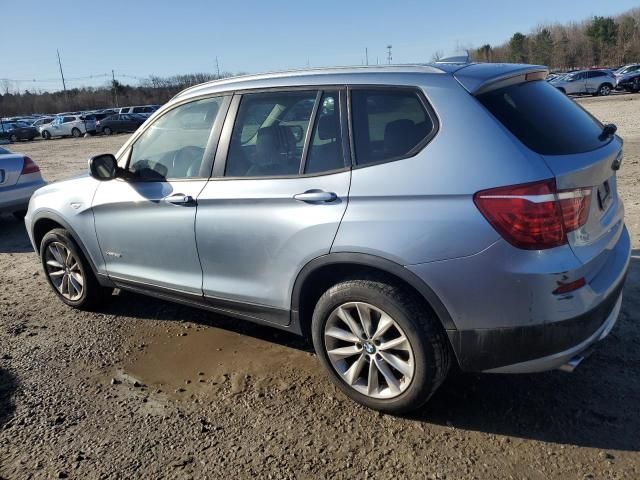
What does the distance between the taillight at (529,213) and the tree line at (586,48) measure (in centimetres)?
7318

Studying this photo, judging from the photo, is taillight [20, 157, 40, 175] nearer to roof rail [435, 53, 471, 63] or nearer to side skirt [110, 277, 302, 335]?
side skirt [110, 277, 302, 335]

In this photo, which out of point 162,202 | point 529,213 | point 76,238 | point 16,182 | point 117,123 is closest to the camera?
point 529,213

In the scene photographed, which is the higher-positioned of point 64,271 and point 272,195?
point 272,195

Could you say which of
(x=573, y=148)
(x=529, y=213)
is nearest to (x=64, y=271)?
(x=529, y=213)

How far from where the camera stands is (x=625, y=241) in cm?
326

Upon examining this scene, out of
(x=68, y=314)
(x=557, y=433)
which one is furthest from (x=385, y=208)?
(x=68, y=314)

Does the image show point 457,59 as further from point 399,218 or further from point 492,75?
point 399,218

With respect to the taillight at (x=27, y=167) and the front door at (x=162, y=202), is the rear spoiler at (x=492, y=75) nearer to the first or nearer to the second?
the front door at (x=162, y=202)

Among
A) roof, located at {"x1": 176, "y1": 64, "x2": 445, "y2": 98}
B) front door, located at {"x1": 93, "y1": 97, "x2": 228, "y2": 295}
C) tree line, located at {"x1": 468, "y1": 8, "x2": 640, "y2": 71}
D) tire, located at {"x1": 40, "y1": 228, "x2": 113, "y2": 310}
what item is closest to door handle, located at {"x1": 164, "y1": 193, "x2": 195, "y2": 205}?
front door, located at {"x1": 93, "y1": 97, "x2": 228, "y2": 295}

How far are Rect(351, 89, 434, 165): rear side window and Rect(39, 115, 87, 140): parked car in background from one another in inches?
1611

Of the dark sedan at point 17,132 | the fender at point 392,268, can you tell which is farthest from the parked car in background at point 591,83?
the dark sedan at point 17,132

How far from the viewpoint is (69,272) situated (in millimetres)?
4871

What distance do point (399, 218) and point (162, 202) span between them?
6.01 ft

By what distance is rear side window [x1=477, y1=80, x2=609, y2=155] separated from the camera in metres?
2.72
